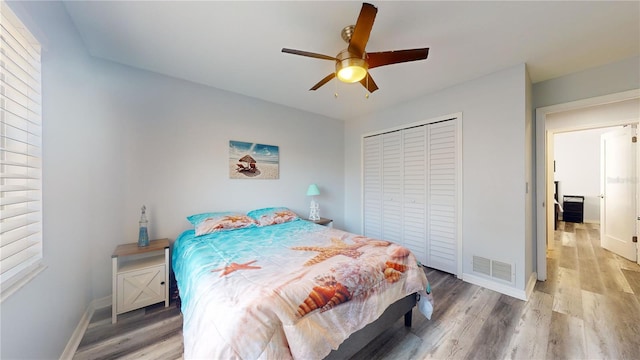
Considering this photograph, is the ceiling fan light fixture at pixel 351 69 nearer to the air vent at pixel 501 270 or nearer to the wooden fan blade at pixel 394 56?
the wooden fan blade at pixel 394 56

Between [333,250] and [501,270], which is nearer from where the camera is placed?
[333,250]

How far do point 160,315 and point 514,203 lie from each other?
375cm

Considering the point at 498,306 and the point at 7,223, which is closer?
the point at 7,223

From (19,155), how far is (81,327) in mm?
1511

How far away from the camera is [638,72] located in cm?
221

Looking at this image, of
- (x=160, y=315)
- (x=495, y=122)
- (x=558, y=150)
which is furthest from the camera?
(x=558, y=150)

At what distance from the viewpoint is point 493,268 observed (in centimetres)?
258

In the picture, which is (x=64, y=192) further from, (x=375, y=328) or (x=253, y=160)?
(x=375, y=328)

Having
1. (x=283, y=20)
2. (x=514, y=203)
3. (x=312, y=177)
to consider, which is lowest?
(x=514, y=203)

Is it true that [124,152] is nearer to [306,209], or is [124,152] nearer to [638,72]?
[306,209]

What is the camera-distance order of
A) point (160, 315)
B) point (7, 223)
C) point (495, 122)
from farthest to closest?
point (495, 122)
point (160, 315)
point (7, 223)

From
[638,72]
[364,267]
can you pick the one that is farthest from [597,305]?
[364,267]

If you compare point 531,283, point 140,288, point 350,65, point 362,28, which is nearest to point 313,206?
point 140,288

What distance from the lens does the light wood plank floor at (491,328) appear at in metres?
1.63
